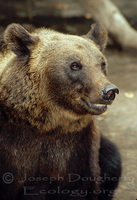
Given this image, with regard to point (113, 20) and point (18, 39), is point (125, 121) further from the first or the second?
point (113, 20)

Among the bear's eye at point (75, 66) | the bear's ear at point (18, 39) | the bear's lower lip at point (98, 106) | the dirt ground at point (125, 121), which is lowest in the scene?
the dirt ground at point (125, 121)

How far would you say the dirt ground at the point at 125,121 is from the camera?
6266 mm

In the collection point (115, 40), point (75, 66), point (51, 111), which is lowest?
point (51, 111)

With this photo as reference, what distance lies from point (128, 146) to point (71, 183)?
80.9 inches

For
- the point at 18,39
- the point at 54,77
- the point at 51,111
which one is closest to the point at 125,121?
the point at 51,111

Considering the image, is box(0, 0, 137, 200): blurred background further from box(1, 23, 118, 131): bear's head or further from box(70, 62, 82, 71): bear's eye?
box(70, 62, 82, 71): bear's eye

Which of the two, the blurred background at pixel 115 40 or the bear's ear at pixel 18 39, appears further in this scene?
the blurred background at pixel 115 40

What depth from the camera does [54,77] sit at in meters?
4.89

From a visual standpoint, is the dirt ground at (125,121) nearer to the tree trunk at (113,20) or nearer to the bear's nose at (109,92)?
the tree trunk at (113,20)

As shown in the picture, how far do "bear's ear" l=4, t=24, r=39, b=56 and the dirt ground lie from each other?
254 centimetres

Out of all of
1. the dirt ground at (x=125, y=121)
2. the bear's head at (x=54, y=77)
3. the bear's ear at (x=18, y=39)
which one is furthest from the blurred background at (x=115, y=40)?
the bear's ear at (x=18, y=39)

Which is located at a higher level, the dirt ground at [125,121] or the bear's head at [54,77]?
the bear's head at [54,77]

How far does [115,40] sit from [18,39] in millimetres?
7440

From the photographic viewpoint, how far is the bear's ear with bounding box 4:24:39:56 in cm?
504
